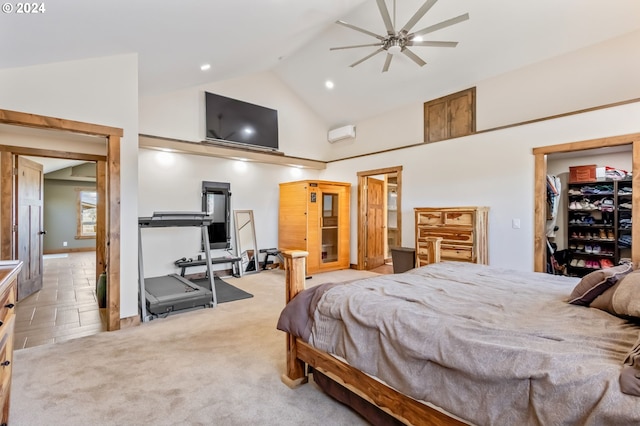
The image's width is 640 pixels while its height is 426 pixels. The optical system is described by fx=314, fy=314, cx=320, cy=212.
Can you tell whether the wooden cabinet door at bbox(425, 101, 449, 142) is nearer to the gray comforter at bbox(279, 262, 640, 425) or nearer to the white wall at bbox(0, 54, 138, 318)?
the gray comforter at bbox(279, 262, 640, 425)

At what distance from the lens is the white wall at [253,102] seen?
5398 mm

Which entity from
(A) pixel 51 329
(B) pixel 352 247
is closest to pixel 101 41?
(A) pixel 51 329

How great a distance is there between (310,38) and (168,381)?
5.17 m

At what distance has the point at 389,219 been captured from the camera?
883 cm

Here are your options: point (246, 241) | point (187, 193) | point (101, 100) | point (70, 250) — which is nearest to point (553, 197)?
point (246, 241)

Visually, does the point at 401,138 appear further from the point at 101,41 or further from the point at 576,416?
the point at 576,416

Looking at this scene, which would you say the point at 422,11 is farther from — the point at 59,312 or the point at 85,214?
the point at 85,214

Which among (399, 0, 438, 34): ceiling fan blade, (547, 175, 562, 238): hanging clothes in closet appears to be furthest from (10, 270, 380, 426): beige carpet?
(547, 175, 562, 238): hanging clothes in closet

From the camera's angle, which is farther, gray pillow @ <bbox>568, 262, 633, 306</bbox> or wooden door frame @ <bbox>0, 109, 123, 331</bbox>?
wooden door frame @ <bbox>0, 109, 123, 331</bbox>

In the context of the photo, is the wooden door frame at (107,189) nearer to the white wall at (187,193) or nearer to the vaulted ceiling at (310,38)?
the vaulted ceiling at (310,38)

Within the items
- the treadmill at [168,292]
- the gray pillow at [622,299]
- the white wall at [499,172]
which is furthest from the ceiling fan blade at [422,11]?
the treadmill at [168,292]

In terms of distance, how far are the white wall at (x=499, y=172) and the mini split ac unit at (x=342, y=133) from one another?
1.59 m

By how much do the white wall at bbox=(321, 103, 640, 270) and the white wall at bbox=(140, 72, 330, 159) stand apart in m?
2.49

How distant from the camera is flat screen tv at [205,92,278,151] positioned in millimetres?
5941
